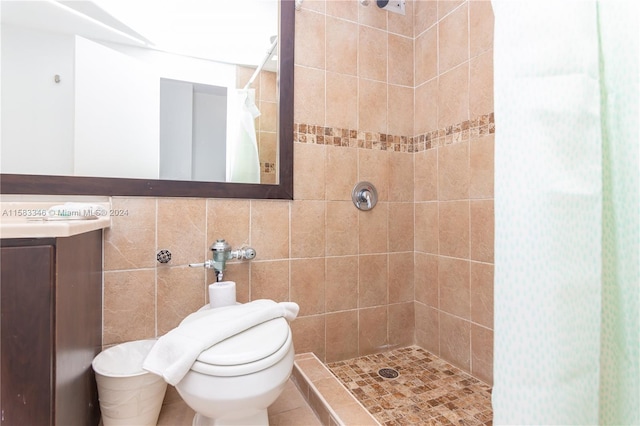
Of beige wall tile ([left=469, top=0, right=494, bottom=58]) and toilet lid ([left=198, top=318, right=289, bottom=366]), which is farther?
beige wall tile ([left=469, top=0, right=494, bottom=58])

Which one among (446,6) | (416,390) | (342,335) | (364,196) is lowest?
(416,390)

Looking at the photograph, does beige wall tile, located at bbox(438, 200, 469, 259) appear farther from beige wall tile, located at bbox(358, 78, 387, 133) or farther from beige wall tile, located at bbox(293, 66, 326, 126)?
beige wall tile, located at bbox(293, 66, 326, 126)

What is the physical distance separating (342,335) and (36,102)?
1.63m

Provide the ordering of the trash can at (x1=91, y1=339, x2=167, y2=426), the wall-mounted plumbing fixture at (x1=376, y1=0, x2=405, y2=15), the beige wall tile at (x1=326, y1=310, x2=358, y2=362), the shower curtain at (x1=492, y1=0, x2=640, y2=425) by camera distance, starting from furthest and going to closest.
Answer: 1. the wall-mounted plumbing fixture at (x1=376, y1=0, x2=405, y2=15)
2. the beige wall tile at (x1=326, y1=310, x2=358, y2=362)
3. the trash can at (x1=91, y1=339, x2=167, y2=426)
4. the shower curtain at (x1=492, y1=0, x2=640, y2=425)

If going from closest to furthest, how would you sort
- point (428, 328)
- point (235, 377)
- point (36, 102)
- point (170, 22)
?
point (235, 377) < point (36, 102) < point (170, 22) < point (428, 328)

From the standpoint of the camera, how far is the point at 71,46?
1181 mm

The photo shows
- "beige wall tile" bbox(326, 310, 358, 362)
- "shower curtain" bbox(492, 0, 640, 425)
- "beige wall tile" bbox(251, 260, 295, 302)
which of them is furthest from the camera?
"beige wall tile" bbox(326, 310, 358, 362)

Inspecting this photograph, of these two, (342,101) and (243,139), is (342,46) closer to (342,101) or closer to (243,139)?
(342,101)

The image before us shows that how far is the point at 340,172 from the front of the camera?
1572mm

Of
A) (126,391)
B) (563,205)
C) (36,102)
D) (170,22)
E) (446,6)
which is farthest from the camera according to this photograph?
(446,6)

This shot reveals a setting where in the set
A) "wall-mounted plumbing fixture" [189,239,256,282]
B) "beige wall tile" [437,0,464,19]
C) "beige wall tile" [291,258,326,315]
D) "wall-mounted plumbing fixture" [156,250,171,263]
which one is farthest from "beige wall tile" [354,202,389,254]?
"beige wall tile" [437,0,464,19]

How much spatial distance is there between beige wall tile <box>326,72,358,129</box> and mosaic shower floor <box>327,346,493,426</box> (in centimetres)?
122

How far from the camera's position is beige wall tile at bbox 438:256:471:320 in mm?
1432

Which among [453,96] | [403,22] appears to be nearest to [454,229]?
[453,96]
